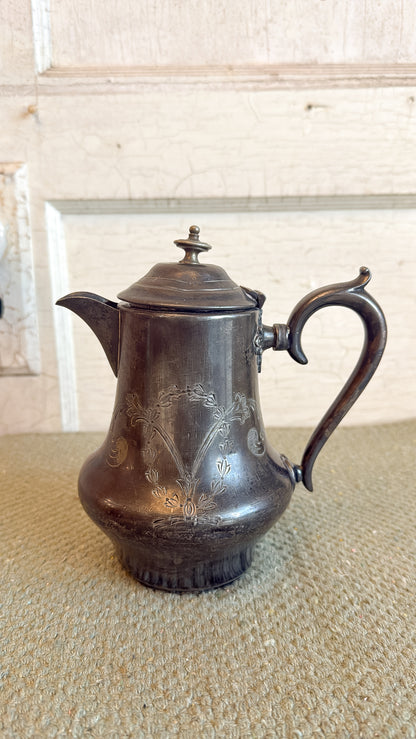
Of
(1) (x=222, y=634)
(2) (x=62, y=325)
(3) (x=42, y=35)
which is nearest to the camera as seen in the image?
(1) (x=222, y=634)

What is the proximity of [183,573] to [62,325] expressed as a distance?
54cm

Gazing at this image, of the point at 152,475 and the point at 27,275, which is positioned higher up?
the point at 27,275

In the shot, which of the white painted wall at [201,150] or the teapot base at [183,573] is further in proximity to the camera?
the white painted wall at [201,150]

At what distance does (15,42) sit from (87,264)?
35 centimetres

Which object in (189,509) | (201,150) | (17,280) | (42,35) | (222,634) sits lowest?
(222,634)

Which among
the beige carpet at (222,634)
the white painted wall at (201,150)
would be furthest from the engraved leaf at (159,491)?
the white painted wall at (201,150)

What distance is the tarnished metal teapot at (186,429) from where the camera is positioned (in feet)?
1.56

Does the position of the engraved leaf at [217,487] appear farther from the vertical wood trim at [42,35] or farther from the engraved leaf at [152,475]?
the vertical wood trim at [42,35]

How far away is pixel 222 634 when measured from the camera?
47 cm

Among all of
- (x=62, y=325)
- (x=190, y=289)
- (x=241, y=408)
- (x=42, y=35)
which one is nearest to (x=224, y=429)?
(x=241, y=408)

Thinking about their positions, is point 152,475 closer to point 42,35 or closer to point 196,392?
point 196,392

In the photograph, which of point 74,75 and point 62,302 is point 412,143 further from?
point 62,302

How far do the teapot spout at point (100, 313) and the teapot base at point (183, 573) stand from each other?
0.67 feet

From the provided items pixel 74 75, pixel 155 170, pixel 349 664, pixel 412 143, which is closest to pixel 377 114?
pixel 412 143
